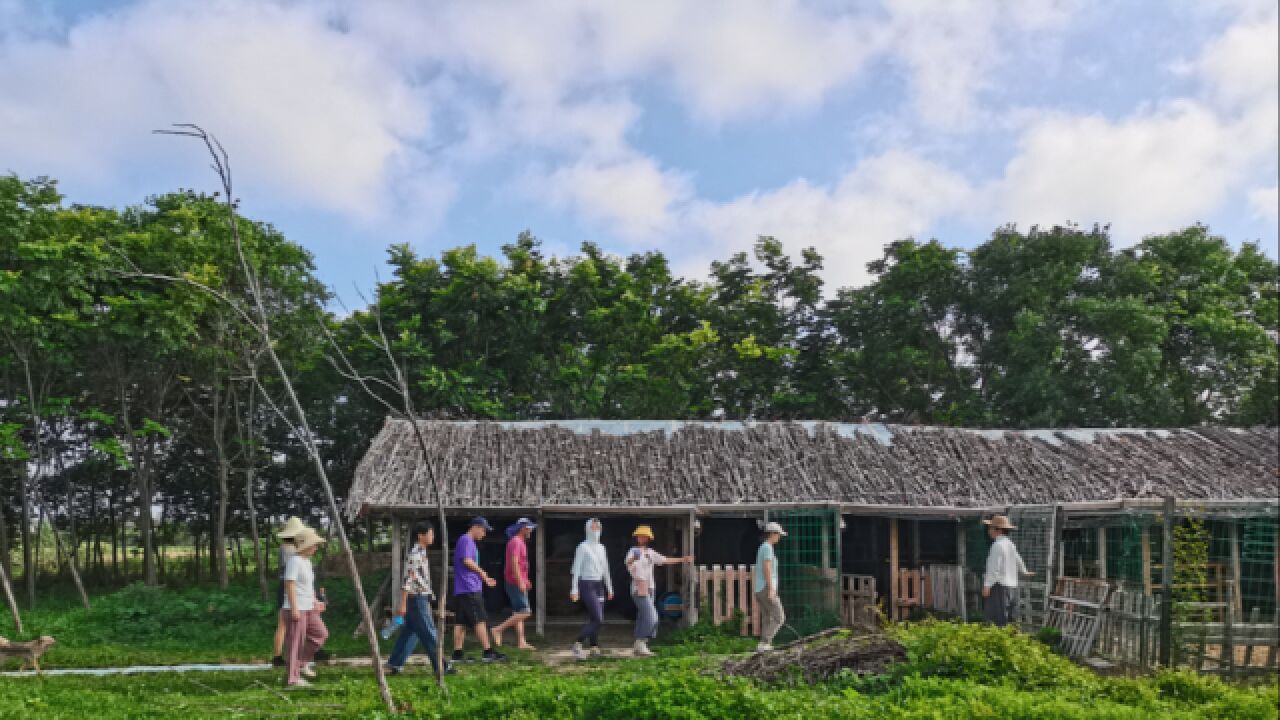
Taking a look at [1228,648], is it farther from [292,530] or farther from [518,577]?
[292,530]

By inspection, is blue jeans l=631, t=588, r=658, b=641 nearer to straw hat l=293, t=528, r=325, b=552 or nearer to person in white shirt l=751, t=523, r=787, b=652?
person in white shirt l=751, t=523, r=787, b=652

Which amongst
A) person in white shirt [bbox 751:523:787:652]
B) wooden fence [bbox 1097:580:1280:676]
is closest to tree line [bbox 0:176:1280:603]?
person in white shirt [bbox 751:523:787:652]

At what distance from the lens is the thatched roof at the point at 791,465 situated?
558 inches

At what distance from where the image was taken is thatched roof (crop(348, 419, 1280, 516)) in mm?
14180

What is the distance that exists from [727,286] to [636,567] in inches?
632

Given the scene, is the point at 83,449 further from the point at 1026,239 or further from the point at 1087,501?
the point at 1026,239

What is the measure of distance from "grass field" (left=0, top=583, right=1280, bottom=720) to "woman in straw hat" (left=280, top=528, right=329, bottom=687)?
9.5 inches

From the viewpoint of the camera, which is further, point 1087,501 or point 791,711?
point 1087,501

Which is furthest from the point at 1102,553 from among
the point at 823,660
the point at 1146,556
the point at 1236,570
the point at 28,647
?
the point at 28,647

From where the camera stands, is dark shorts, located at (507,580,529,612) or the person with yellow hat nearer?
the person with yellow hat

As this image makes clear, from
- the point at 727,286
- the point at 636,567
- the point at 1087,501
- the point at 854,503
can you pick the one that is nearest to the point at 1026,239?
the point at 727,286

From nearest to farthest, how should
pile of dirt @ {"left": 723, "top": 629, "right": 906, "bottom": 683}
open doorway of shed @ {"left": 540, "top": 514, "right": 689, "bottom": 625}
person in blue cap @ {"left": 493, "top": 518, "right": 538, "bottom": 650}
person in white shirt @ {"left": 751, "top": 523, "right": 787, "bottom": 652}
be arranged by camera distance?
pile of dirt @ {"left": 723, "top": 629, "right": 906, "bottom": 683}, person in white shirt @ {"left": 751, "top": 523, "right": 787, "bottom": 652}, person in blue cap @ {"left": 493, "top": 518, "right": 538, "bottom": 650}, open doorway of shed @ {"left": 540, "top": 514, "right": 689, "bottom": 625}

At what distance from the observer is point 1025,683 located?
754cm

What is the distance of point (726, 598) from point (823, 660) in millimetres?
5118
